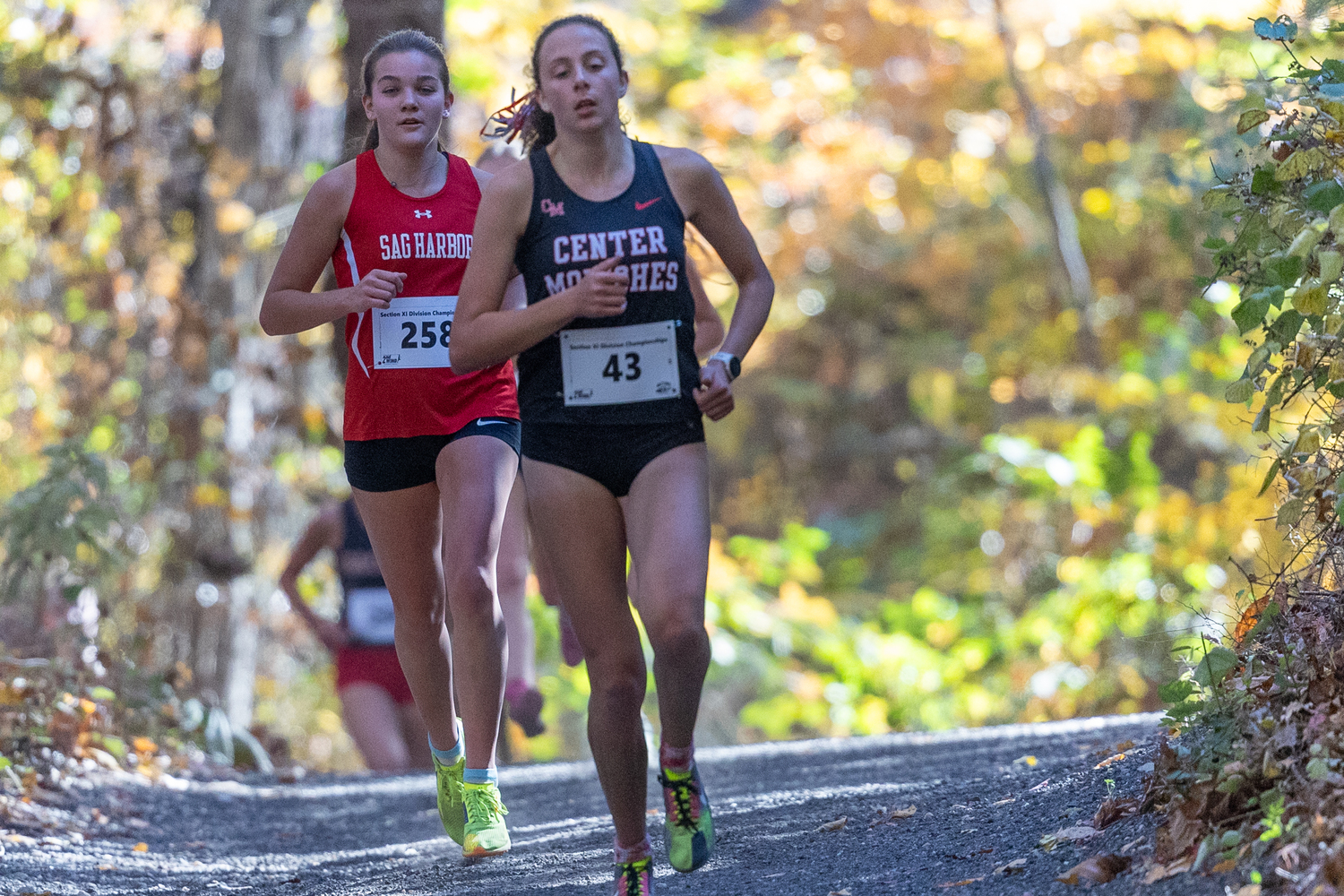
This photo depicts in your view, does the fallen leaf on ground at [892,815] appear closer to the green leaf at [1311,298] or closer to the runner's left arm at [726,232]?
the runner's left arm at [726,232]

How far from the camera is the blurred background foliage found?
33.5 feet

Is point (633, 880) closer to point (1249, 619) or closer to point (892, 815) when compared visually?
point (892, 815)

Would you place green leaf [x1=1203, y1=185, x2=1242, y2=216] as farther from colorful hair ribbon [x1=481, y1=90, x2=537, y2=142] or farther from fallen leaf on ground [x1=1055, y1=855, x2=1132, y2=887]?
colorful hair ribbon [x1=481, y1=90, x2=537, y2=142]

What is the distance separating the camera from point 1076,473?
1050cm

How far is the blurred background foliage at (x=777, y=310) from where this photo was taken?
1021 cm

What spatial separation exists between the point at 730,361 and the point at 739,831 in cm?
173

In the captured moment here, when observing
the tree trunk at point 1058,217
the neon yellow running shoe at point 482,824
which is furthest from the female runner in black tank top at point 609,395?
the tree trunk at point 1058,217

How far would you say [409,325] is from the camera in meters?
4.23

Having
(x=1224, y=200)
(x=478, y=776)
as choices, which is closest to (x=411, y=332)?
(x=478, y=776)

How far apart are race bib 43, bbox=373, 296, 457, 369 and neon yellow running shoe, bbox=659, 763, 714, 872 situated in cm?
140

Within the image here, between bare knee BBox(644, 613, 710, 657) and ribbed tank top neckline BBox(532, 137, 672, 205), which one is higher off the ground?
ribbed tank top neckline BBox(532, 137, 672, 205)

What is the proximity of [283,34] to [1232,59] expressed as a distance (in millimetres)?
7385

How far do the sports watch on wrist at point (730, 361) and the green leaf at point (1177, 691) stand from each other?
3.90 feet

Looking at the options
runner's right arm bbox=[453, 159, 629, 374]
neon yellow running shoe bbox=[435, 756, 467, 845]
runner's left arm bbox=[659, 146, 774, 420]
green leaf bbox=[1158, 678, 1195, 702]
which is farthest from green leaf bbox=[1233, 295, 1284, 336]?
neon yellow running shoe bbox=[435, 756, 467, 845]
